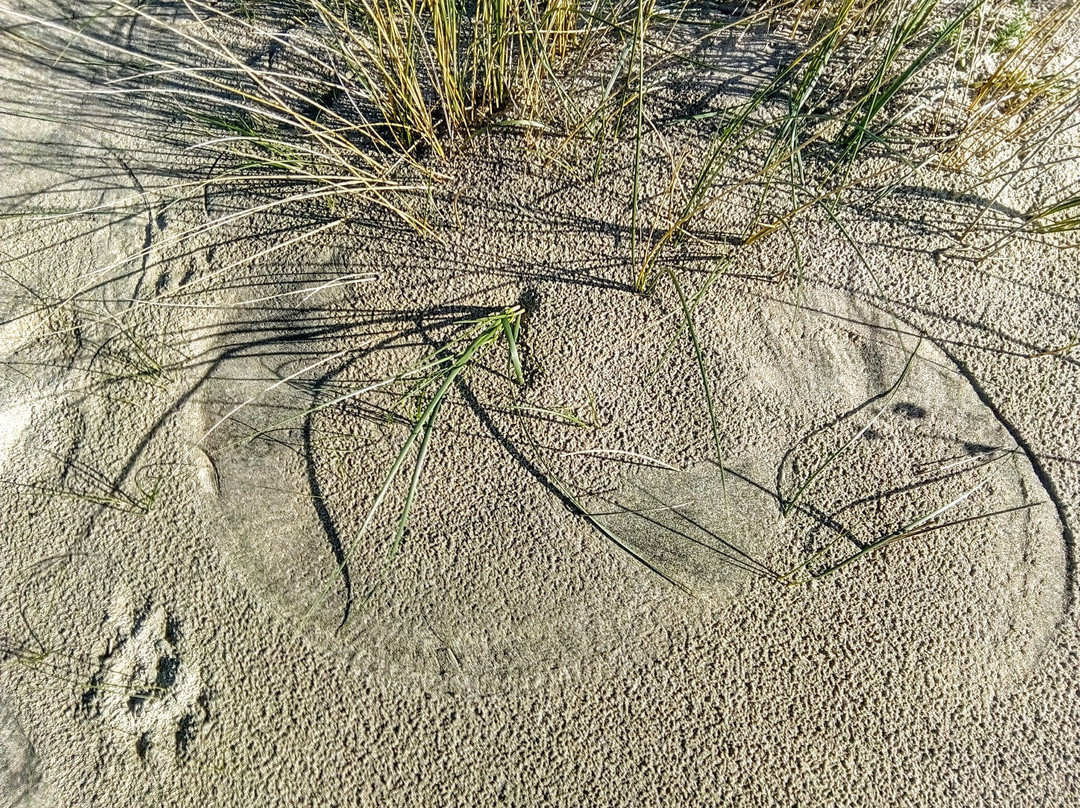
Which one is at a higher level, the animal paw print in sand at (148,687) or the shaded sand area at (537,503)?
the shaded sand area at (537,503)

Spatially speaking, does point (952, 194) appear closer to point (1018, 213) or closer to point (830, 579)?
point (1018, 213)

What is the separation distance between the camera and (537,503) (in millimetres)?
1312

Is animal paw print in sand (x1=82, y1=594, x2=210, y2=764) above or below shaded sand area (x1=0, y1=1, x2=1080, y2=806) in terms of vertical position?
below

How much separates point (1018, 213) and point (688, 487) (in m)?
0.92

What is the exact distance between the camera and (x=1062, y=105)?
154 cm

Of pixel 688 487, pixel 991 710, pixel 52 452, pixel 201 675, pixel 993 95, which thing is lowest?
pixel 201 675

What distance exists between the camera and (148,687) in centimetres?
124

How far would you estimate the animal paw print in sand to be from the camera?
122 cm

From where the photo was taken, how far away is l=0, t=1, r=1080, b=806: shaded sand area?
47.1 inches

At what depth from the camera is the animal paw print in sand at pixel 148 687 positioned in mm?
1217

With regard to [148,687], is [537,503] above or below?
above

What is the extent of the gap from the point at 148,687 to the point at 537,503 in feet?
2.44

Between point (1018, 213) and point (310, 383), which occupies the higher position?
point (1018, 213)

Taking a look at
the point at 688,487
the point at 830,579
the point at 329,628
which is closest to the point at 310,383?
the point at 329,628
